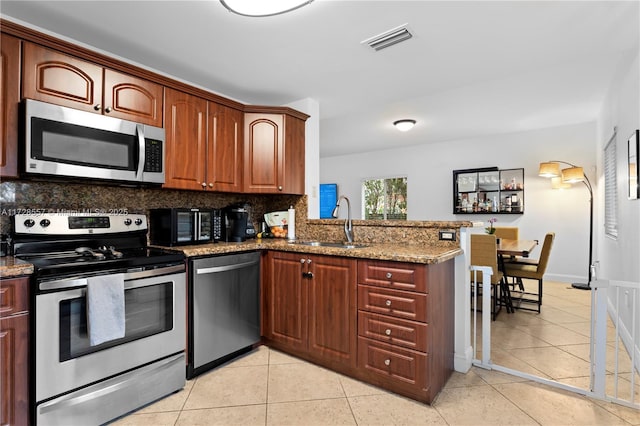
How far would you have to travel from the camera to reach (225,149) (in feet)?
9.53

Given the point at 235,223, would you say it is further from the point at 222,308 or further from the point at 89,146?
the point at 89,146

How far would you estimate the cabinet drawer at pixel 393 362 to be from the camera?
76.5 inches

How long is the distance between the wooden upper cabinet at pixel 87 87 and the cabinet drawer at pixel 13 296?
104cm

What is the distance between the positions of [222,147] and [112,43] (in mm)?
1026

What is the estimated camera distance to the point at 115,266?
6.01 ft

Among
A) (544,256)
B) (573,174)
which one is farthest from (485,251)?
(573,174)

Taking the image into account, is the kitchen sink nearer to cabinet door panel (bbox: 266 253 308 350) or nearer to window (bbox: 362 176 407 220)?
cabinet door panel (bbox: 266 253 308 350)

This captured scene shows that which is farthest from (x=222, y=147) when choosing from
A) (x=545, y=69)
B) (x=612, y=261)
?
(x=612, y=261)

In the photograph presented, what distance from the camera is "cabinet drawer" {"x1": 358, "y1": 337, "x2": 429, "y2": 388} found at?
194 cm

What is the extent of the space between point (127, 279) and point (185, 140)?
1181mm

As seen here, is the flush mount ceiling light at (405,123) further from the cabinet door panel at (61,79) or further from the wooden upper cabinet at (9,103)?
the wooden upper cabinet at (9,103)

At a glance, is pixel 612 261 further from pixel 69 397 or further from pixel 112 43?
pixel 112 43

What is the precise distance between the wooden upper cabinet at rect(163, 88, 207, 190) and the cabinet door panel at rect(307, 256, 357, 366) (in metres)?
1.17

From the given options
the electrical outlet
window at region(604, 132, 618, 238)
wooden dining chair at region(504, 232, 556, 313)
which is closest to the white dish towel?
the electrical outlet
